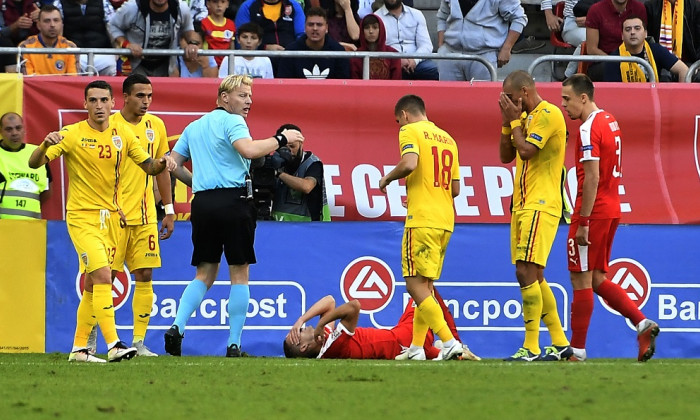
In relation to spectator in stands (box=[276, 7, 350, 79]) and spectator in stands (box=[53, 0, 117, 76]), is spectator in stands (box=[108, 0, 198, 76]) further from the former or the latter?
spectator in stands (box=[276, 7, 350, 79])

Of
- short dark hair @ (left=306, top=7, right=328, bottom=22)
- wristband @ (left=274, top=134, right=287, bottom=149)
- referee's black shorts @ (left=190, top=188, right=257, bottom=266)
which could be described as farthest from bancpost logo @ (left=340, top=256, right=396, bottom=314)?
short dark hair @ (left=306, top=7, right=328, bottom=22)

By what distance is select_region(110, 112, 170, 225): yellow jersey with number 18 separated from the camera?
33.0ft

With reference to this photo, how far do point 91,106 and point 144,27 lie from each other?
13.9 feet

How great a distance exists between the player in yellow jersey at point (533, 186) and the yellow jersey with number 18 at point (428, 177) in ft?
1.82

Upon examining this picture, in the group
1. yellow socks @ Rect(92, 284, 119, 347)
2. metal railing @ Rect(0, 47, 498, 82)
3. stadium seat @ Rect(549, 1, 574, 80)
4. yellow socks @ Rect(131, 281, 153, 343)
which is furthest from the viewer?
stadium seat @ Rect(549, 1, 574, 80)

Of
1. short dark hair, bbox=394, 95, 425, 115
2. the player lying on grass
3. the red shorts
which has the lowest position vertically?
the player lying on grass

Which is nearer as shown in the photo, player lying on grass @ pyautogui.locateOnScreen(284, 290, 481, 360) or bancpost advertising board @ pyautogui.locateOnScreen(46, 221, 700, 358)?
player lying on grass @ pyautogui.locateOnScreen(284, 290, 481, 360)

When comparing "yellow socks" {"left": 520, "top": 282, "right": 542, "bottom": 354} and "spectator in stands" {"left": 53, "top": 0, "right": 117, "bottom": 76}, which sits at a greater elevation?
"spectator in stands" {"left": 53, "top": 0, "right": 117, "bottom": 76}

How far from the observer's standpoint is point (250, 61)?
12.9 meters

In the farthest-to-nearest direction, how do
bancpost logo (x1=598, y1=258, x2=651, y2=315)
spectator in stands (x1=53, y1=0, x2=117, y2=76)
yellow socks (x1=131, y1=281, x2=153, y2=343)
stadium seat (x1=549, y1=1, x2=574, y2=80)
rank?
stadium seat (x1=549, y1=1, x2=574, y2=80), spectator in stands (x1=53, y1=0, x2=117, y2=76), bancpost logo (x1=598, y1=258, x2=651, y2=315), yellow socks (x1=131, y1=281, x2=153, y2=343)

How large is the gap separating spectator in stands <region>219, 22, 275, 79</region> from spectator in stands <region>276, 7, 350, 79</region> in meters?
0.16

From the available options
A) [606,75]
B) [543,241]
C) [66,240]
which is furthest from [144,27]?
[543,241]

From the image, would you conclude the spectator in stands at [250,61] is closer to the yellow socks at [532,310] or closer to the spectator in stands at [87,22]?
the spectator in stands at [87,22]

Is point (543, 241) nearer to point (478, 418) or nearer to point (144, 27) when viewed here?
point (478, 418)
